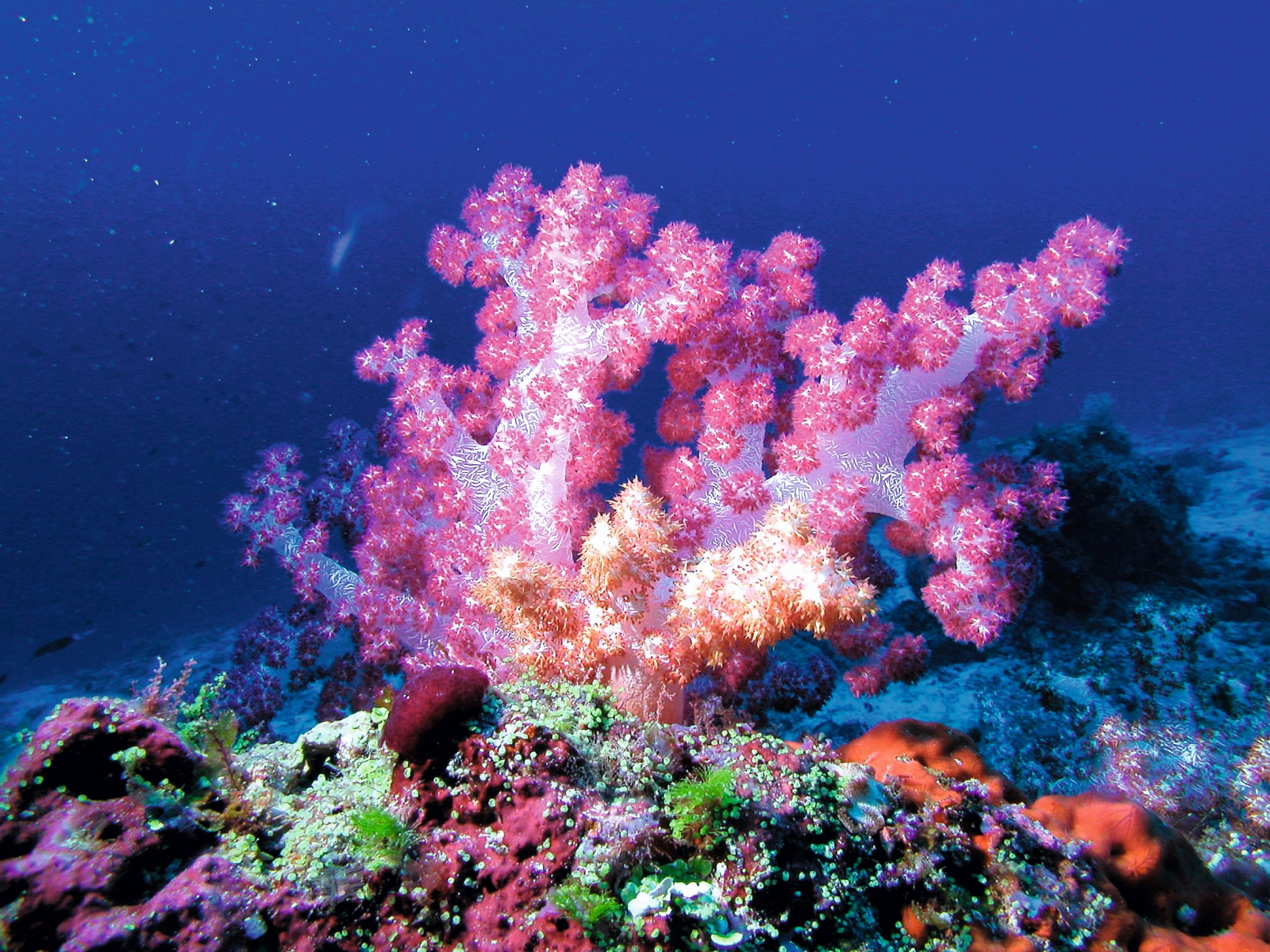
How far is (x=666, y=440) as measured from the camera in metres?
5.04

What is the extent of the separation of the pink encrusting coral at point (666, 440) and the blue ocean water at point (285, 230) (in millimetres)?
8724

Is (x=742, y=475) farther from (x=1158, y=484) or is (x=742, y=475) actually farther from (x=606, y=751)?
(x=1158, y=484)

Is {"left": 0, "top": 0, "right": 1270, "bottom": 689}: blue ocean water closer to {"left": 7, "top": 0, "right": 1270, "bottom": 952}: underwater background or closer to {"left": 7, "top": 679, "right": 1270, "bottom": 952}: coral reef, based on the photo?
{"left": 7, "top": 0, "right": 1270, "bottom": 952}: underwater background

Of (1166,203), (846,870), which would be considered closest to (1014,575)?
(846,870)

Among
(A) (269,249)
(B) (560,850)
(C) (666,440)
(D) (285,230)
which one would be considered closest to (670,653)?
(B) (560,850)

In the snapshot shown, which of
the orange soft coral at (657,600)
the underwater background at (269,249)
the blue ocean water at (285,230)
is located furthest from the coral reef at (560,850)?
the blue ocean water at (285,230)

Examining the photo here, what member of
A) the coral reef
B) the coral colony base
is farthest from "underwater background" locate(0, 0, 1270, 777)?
the coral reef

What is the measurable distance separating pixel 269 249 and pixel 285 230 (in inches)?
32.5

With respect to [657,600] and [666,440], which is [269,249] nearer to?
[666,440]

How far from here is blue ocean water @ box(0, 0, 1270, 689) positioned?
14555 millimetres

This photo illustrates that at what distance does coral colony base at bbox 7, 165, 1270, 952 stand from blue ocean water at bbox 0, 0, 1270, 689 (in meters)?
8.64

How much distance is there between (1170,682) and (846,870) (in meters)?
4.79

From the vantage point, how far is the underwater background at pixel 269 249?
14375mm

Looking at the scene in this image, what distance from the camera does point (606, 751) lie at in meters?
2.61
